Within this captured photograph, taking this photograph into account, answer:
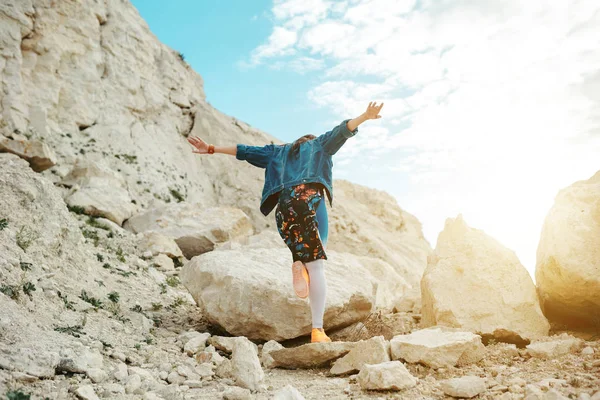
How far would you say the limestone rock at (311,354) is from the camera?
4.08 m

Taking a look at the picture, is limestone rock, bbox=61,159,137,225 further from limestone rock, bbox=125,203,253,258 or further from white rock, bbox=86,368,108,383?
white rock, bbox=86,368,108,383

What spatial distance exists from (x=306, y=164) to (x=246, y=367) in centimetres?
204

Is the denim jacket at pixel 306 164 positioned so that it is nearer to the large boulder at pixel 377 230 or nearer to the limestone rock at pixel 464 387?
the limestone rock at pixel 464 387

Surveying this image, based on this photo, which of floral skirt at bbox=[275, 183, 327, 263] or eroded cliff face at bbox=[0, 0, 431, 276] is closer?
floral skirt at bbox=[275, 183, 327, 263]

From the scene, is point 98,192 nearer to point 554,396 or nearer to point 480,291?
point 480,291

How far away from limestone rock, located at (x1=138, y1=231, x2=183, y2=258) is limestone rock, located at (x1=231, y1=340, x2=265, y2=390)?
558 cm

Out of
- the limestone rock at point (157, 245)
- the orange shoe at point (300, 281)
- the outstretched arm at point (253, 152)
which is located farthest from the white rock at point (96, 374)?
the limestone rock at point (157, 245)

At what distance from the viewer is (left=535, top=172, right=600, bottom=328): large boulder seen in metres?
4.27

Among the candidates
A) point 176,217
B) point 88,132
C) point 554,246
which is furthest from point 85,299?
point 88,132

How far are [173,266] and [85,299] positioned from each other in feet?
11.8

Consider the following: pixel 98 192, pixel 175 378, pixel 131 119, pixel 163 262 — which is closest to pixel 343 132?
pixel 175 378

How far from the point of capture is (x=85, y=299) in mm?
4949

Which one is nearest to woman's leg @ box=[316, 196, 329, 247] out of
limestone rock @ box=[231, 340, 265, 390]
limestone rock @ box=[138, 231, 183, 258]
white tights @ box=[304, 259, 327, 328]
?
white tights @ box=[304, 259, 327, 328]

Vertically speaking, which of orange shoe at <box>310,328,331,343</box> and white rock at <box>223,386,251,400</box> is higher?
orange shoe at <box>310,328,331,343</box>
